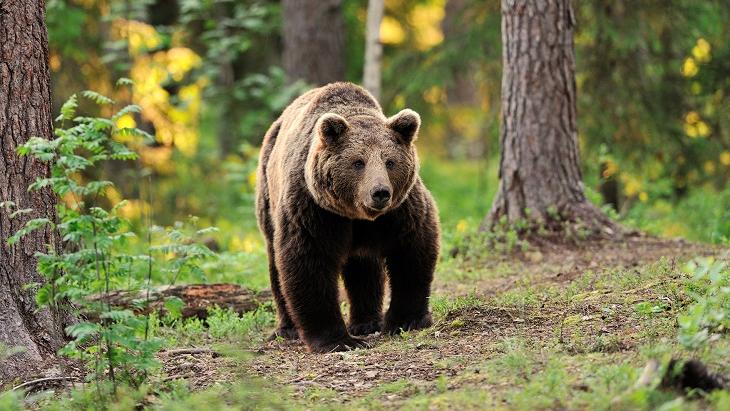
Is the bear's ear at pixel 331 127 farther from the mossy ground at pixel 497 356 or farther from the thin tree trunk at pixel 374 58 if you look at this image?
the thin tree trunk at pixel 374 58

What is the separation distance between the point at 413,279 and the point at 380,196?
3.74 ft

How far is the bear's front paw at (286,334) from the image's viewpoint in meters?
8.01

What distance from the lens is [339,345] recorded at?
7023mm

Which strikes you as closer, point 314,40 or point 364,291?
point 364,291

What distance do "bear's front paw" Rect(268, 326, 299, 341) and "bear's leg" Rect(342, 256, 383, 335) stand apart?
1.59 ft

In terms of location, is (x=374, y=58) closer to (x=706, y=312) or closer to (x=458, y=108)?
(x=706, y=312)

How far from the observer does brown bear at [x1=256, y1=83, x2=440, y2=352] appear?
691cm

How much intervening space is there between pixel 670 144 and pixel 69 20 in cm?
978

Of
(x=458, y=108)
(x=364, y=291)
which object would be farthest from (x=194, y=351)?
(x=458, y=108)

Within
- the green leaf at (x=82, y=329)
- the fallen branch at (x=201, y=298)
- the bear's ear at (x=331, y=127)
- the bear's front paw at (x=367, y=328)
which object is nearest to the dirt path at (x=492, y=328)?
the bear's front paw at (x=367, y=328)

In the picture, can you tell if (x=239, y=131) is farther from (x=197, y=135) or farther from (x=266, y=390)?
(x=266, y=390)

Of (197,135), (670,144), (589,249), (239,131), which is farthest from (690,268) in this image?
(197,135)

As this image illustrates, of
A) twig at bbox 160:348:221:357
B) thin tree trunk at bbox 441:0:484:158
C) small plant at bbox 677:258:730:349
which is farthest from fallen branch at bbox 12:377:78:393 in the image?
thin tree trunk at bbox 441:0:484:158

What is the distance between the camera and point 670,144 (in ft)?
45.9
